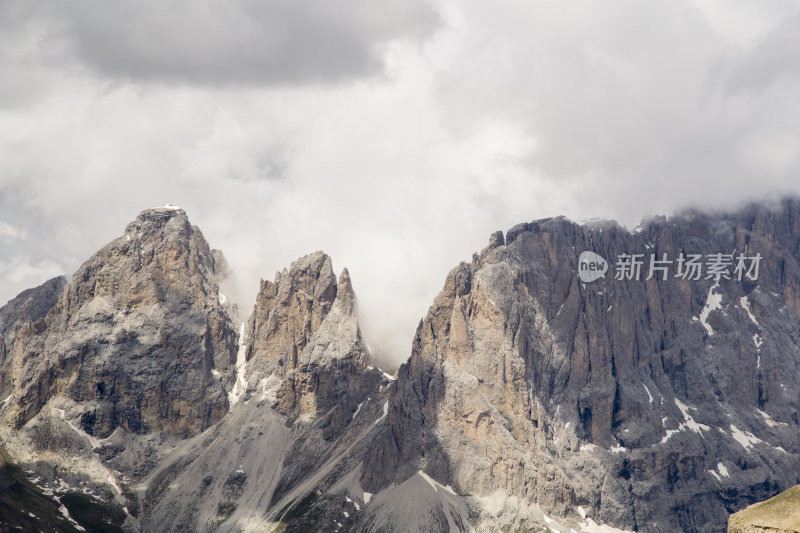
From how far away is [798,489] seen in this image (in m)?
65.1

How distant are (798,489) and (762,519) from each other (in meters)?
4.57

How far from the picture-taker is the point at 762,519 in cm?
6272
